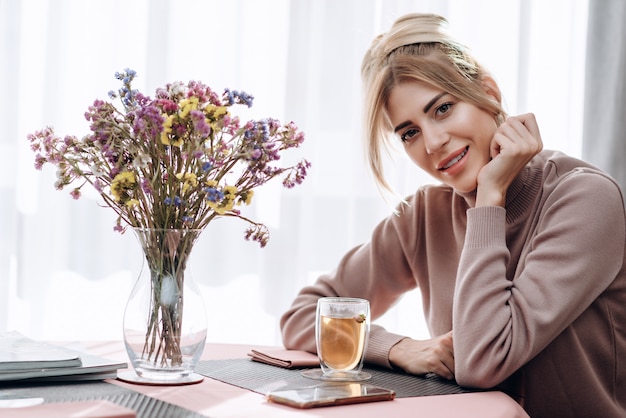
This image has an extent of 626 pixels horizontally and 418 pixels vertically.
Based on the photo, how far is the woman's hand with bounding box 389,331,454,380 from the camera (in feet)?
4.58

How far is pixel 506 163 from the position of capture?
59.2 inches

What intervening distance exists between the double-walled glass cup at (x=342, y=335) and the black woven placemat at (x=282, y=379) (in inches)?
1.8

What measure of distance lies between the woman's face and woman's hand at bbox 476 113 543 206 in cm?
6

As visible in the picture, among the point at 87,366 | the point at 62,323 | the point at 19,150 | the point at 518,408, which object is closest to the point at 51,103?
the point at 19,150

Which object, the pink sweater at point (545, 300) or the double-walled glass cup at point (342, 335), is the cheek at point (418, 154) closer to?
the pink sweater at point (545, 300)

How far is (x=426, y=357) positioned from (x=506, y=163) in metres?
0.41

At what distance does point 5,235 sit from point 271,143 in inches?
74.6

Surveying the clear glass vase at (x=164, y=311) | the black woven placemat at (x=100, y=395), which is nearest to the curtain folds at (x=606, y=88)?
Result: the clear glass vase at (x=164, y=311)

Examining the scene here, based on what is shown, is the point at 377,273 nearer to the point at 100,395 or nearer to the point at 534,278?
the point at 534,278

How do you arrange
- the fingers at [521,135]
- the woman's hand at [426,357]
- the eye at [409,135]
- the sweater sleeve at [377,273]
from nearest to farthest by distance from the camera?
the woman's hand at [426,357] → the fingers at [521,135] → the eye at [409,135] → the sweater sleeve at [377,273]

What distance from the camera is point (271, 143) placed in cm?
118

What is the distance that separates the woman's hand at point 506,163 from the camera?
1.49m

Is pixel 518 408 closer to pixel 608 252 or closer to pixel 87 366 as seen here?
pixel 608 252

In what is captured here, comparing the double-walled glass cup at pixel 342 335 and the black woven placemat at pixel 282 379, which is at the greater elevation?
the double-walled glass cup at pixel 342 335
